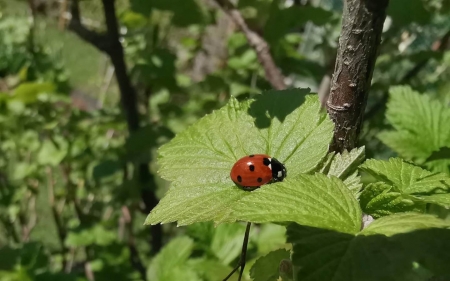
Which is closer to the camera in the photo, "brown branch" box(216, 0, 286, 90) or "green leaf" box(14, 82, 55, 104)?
"brown branch" box(216, 0, 286, 90)

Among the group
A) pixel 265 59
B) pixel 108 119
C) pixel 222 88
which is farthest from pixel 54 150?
pixel 265 59

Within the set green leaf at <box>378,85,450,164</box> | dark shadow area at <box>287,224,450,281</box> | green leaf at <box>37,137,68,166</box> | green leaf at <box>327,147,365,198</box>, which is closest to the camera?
dark shadow area at <box>287,224,450,281</box>

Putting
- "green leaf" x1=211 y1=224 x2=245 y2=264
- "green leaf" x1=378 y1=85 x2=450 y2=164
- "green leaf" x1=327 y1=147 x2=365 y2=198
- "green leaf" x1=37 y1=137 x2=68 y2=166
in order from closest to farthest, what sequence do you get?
"green leaf" x1=327 y1=147 x2=365 y2=198
"green leaf" x1=378 y1=85 x2=450 y2=164
"green leaf" x1=211 y1=224 x2=245 y2=264
"green leaf" x1=37 y1=137 x2=68 y2=166

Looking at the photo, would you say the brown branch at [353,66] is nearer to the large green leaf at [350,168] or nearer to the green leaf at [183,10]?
the large green leaf at [350,168]

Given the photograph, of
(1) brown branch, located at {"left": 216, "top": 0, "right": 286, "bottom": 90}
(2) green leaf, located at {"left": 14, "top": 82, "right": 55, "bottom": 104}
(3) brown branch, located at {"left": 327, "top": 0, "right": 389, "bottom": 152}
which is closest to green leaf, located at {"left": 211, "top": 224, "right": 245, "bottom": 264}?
(1) brown branch, located at {"left": 216, "top": 0, "right": 286, "bottom": 90}

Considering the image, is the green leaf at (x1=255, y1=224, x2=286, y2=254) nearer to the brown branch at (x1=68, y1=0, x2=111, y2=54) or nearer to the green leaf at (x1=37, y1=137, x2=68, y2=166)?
the brown branch at (x1=68, y1=0, x2=111, y2=54)

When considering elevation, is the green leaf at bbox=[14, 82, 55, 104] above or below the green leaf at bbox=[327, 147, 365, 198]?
below

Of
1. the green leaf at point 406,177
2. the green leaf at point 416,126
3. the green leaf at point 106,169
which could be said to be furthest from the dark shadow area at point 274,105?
the green leaf at point 106,169
